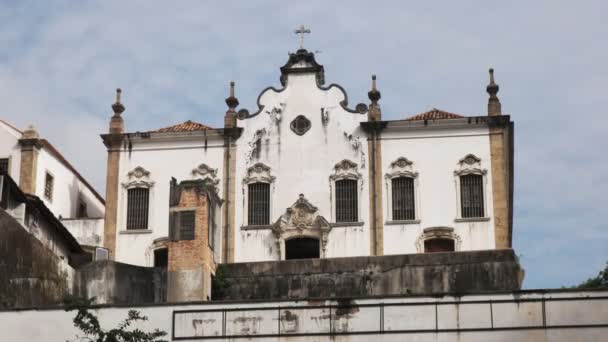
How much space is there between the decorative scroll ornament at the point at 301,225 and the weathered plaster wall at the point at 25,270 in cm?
1268

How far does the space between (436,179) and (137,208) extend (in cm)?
1049

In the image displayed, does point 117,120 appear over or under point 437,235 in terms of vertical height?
over

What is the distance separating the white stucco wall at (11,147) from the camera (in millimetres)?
46875

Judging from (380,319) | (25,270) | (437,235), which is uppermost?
(437,235)

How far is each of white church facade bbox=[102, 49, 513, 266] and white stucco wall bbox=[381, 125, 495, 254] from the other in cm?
3

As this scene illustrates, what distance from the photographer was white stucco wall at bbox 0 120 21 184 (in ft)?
154

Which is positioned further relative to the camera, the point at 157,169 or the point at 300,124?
the point at 157,169

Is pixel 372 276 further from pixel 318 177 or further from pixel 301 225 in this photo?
pixel 318 177

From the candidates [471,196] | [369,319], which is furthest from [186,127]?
[369,319]

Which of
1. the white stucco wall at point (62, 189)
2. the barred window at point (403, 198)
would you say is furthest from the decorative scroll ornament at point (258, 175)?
the white stucco wall at point (62, 189)

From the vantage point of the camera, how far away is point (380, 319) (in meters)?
26.1

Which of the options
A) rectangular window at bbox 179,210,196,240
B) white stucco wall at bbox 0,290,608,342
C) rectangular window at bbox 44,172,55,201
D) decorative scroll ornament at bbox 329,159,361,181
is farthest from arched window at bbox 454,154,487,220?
white stucco wall at bbox 0,290,608,342

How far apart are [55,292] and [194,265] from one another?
3674 mm

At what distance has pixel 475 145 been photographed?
144ft
